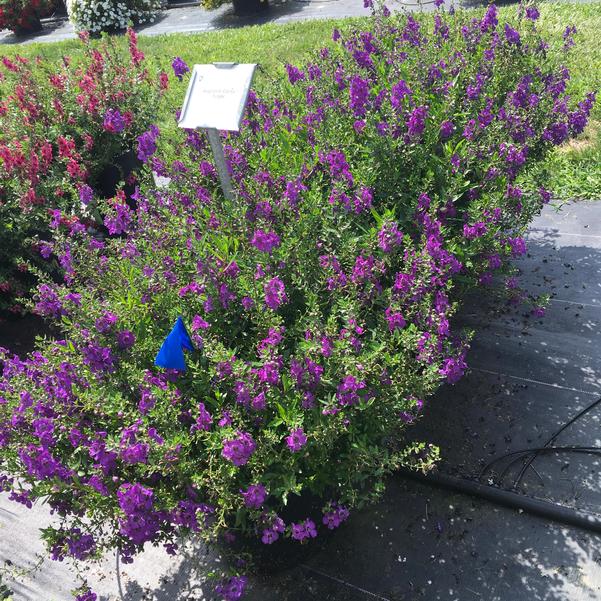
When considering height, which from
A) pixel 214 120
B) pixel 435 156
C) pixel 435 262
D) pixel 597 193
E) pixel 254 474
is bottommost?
pixel 597 193

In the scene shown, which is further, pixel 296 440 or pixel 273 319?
pixel 273 319

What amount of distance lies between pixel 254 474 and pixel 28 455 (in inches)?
29.3

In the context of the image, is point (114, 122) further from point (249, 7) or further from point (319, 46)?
point (249, 7)

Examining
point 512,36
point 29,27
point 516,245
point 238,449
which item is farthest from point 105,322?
point 29,27

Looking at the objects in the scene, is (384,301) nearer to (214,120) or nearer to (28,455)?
(214,120)

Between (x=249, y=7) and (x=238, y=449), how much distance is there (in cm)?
1587

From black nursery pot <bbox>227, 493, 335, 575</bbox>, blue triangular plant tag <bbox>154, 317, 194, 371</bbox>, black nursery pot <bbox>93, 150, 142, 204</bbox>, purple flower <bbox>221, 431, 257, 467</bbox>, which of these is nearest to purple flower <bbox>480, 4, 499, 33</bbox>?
black nursery pot <bbox>93, 150, 142, 204</bbox>

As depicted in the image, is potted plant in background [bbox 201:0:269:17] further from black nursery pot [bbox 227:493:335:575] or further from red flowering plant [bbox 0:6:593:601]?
black nursery pot [bbox 227:493:335:575]

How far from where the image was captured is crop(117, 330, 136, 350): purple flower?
228 centimetres

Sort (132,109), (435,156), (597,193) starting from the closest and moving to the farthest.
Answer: (435,156)
(597,193)
(132,109)

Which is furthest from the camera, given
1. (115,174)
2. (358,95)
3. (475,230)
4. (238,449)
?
(115,174)

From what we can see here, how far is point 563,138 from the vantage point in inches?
136

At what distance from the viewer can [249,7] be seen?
15555 mm

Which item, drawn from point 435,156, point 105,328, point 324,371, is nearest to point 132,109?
point 435,156
